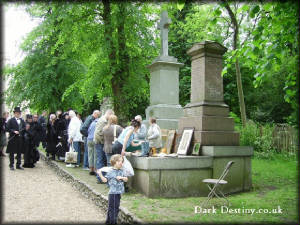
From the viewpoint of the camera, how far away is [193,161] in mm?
8016

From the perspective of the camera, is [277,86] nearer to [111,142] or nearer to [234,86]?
[234,86]

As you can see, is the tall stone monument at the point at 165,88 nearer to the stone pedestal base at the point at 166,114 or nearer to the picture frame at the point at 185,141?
the stone pedestal base at the point at 166,114

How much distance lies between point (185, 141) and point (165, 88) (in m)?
3.23

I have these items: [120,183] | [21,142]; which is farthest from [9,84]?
[120,183]

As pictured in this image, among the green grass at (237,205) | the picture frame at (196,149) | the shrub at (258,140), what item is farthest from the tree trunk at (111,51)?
the shrub at (258,140)

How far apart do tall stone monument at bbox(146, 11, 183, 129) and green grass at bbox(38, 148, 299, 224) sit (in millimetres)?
3224

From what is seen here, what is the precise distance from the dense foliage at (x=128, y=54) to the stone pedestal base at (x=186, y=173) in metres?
2.10

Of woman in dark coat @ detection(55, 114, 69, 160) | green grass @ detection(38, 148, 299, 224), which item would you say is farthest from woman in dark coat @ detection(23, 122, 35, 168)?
green grass @ detection(38, 148, 299, 224)

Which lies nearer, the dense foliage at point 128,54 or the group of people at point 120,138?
the dense foliage at point 128,54

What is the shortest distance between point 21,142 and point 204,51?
7.59 m

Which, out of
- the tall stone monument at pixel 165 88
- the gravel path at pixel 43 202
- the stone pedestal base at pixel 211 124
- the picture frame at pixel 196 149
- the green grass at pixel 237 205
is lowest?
the gravel path at pixel 43 202

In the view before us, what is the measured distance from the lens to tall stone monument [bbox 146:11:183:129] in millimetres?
11391

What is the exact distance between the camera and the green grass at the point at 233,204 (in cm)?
586

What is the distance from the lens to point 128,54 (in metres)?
12.8
